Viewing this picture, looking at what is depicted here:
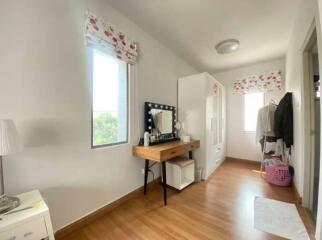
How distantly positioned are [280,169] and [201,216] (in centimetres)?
179

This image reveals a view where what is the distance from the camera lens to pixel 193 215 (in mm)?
1904

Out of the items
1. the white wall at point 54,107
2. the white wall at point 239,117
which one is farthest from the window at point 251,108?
the white wall at point 54,107

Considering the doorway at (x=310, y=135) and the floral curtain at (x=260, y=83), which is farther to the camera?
the floral curtain at (x=260, y=83)

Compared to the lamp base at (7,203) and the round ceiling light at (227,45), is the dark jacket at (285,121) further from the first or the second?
the lamp base at (7,203)

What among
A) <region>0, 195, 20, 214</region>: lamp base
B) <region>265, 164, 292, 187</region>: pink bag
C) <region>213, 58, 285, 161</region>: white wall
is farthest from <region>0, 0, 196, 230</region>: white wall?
<region>213, 58, 285, 161</region>: white wall

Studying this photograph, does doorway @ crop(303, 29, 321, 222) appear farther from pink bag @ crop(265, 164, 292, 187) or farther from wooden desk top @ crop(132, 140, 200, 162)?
wooden desk top @ crop(132, 140, 200, 162)

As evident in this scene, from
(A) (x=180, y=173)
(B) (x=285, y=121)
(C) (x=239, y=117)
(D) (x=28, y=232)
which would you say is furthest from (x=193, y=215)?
(C) (x=239, y=117)

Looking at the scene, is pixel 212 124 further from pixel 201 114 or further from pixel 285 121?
pixel 285 121

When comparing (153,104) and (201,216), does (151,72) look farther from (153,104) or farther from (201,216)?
(201,216)

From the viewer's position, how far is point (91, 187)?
6.02 feet

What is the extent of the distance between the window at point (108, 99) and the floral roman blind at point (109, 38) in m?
0.10

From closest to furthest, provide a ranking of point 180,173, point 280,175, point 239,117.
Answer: point 180,173 < point 280,175 < point 239,117

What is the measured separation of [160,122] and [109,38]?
1.50 meters

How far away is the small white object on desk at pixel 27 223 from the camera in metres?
0.97
